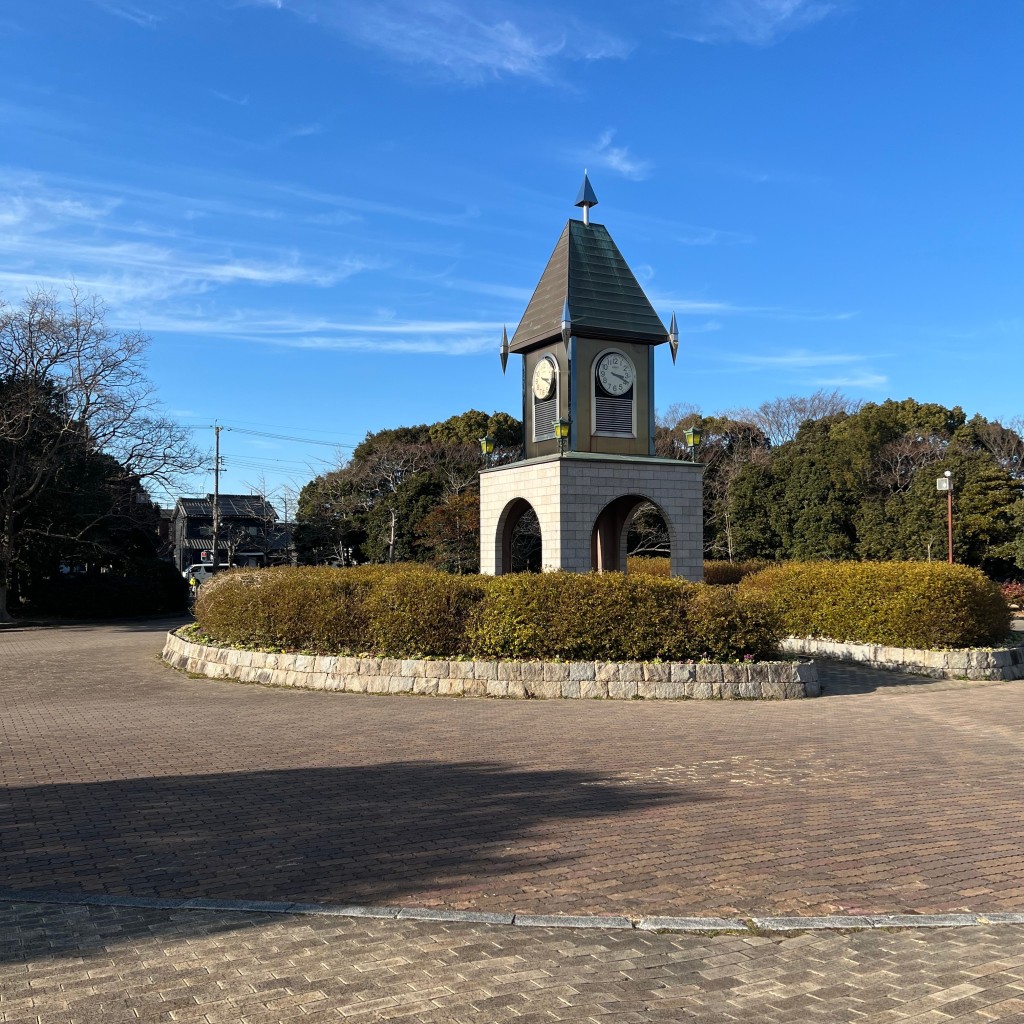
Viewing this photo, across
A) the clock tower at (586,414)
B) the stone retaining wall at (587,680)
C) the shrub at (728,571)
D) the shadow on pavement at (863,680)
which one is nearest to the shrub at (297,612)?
the stone retaining wall at (587,680)

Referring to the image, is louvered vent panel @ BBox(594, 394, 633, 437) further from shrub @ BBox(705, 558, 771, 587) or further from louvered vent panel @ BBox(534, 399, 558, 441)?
shrub @ BBox(705, 558, 771, 587)

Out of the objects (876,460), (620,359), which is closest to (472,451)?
(876,460)

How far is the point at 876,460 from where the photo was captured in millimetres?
45625

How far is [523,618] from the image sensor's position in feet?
43.7

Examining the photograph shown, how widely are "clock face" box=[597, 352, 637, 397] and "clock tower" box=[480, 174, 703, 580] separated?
22 millimetres

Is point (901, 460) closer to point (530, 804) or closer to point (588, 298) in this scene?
point (588, 298)

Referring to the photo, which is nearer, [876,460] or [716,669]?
[716,669]

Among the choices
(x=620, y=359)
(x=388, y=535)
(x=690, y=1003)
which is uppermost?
(x=620, y=359)

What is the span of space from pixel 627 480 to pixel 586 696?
738 cm

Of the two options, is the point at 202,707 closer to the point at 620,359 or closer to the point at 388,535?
the point at 620,359

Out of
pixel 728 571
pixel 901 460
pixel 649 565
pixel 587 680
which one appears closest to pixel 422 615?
pixel 587 680

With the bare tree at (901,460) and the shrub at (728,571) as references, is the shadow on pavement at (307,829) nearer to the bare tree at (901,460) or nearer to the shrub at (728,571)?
the shrub at (728,571)

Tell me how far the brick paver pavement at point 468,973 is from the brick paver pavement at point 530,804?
37cm

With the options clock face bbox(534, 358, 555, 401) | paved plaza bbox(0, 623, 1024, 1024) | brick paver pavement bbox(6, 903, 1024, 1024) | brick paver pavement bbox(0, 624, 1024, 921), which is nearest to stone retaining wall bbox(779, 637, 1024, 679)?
brick paver pavement bbox(0, 624, 1024, 921)
